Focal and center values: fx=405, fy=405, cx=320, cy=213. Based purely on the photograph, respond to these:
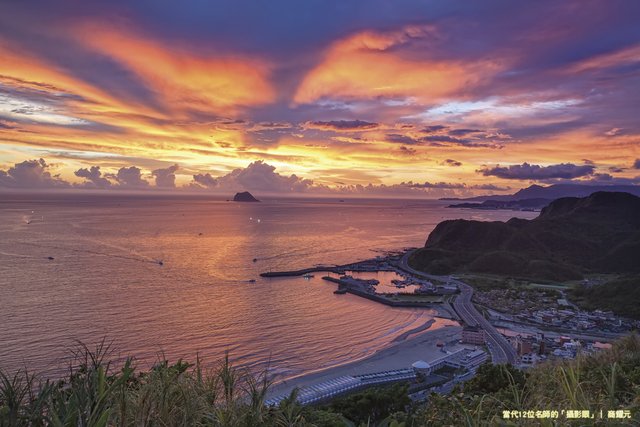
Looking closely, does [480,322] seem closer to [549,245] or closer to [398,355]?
[398,355]

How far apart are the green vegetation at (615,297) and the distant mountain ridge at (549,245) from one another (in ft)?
43.6

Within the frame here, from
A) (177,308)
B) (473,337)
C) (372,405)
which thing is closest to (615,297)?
(473,337)

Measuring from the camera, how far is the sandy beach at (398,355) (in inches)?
1022

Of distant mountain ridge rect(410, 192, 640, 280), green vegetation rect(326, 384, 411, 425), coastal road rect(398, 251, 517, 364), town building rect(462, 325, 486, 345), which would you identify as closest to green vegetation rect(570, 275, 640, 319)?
distant mountain ridge rect(410, 192, 640, 280)

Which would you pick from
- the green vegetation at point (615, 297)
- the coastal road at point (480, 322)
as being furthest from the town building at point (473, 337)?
the green vegetation at point (615, 297)

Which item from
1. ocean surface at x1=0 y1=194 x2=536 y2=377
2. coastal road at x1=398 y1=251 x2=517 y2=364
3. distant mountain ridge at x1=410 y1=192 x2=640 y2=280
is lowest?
coastal road at x1=398 y1=251 x2=517 y2=364

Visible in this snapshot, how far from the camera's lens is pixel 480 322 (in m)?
42.7

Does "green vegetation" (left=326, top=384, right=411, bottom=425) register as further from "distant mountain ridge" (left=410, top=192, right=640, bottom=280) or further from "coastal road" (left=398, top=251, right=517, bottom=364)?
"distant mountain ridge" (left=410, top=192, right=640, bottom=280)

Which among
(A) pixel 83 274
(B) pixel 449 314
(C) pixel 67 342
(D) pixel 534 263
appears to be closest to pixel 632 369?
(C) pixel 67 342

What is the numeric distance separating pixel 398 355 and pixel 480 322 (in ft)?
49.3

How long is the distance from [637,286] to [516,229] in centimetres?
3882

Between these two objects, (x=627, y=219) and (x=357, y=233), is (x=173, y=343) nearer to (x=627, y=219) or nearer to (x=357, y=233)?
(x=357, y=233)

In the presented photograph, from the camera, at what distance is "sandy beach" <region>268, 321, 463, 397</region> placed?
85.1ft

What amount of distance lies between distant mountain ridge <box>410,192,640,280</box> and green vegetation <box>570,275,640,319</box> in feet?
43.6
